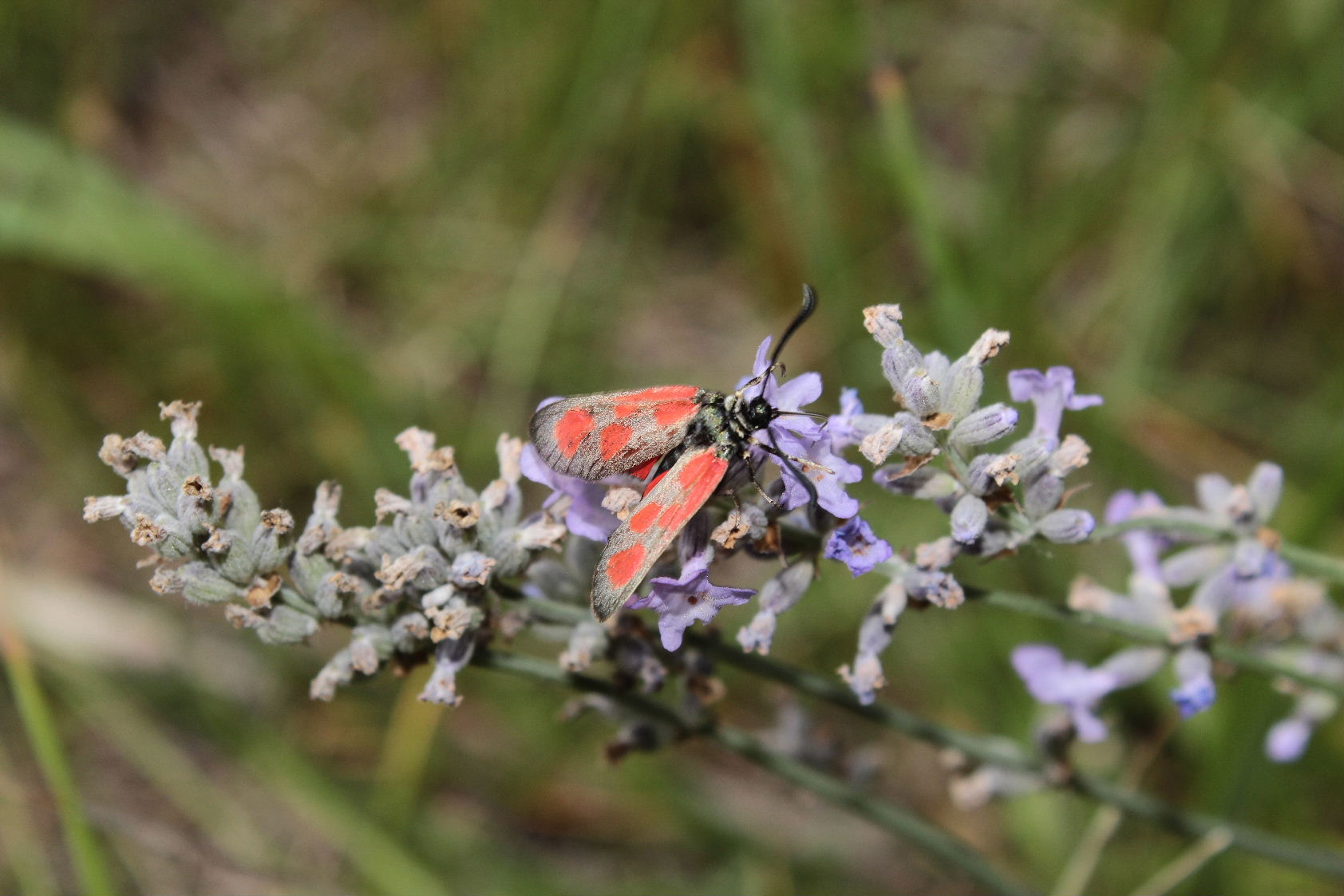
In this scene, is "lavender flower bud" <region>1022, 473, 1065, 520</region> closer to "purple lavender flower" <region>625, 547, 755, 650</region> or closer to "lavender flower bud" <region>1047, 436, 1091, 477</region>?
"lavender flower bud" <region>1047, 436, 1091, 477</region>

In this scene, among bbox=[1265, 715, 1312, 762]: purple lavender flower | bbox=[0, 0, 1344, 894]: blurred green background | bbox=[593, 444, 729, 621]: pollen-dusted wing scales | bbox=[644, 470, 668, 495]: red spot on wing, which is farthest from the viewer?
bbox=[0, 0, 1344, 894]: blurred green background

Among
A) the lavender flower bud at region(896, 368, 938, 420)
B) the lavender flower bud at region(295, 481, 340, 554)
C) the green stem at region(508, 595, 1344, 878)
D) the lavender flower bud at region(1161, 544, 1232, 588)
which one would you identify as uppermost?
the lavender flower bud at region(1161, 544, 1232, 588)

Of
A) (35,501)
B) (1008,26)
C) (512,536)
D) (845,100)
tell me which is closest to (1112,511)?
(512,536)

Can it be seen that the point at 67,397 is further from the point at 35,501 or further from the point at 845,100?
the point at 845,100

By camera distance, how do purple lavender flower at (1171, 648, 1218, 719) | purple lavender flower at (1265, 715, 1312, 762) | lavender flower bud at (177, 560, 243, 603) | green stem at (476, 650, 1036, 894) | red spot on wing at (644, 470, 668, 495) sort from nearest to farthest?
red spot on wing at (644, 470, 668, 495) < lavender flower bud at (177, 560, 243, 603) < green stem at (476, 650, 1036, 894) < purple lavender flower at (1171, 648, 1218, 719) < purple lavender flower at (1265, 715, 1312, 762)

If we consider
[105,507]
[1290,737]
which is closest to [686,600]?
[105,507]

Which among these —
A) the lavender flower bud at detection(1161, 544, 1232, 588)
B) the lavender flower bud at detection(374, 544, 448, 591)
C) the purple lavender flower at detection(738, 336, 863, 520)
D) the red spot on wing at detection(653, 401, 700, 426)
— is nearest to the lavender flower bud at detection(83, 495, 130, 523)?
the lavender flower bud at detection(374, 544, 448, 591)
